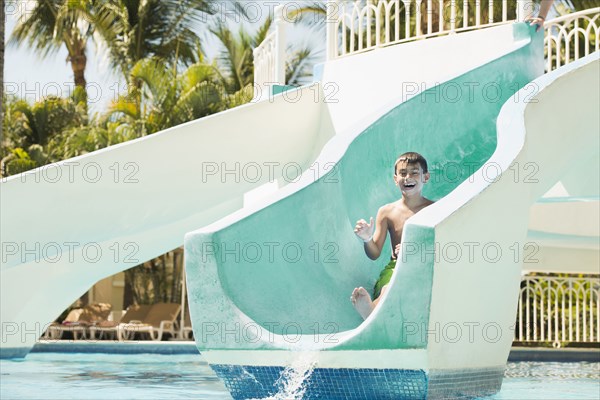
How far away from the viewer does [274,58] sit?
11.4 meters

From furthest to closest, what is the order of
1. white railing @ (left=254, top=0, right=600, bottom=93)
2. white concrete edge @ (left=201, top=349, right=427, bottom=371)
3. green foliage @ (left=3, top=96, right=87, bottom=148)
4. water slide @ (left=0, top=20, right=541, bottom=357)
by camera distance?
1. green foliage @ (left=3, top=96, right=87, bottom=148)
2. white railing @ (left=254, top=0, right=600, bottom=93)
3. water slide @ (left=0, top=20, right=541, bottom=357)
4. white concrete edge @ (left=201, top=349, right=427, bottom=371)

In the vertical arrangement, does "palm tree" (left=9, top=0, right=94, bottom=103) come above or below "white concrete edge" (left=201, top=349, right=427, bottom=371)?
above

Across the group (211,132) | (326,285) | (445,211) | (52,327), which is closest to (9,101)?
(52,327)

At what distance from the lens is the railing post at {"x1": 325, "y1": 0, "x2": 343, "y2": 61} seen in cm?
1059

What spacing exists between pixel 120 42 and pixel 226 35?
2.34 meters

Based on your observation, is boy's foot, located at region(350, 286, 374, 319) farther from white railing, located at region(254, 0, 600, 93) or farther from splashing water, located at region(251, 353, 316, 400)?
white railing, located at region(254, 0, 600, 93)

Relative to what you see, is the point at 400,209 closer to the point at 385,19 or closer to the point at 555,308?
the point at 385,19

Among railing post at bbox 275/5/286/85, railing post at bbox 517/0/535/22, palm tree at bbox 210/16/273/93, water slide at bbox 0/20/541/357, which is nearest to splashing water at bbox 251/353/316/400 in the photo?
water slide at bbox 0/20/541/357

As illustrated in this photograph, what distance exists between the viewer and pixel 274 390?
568 centimetres

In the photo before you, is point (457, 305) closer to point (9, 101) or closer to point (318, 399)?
point (318, 399)

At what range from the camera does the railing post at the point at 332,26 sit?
10594mm

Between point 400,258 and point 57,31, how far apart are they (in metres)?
18.1

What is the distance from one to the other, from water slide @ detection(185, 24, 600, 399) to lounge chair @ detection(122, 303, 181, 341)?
8.98 metres

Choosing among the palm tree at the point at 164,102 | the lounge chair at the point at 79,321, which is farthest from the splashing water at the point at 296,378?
the palm tree at the point at 164,102
